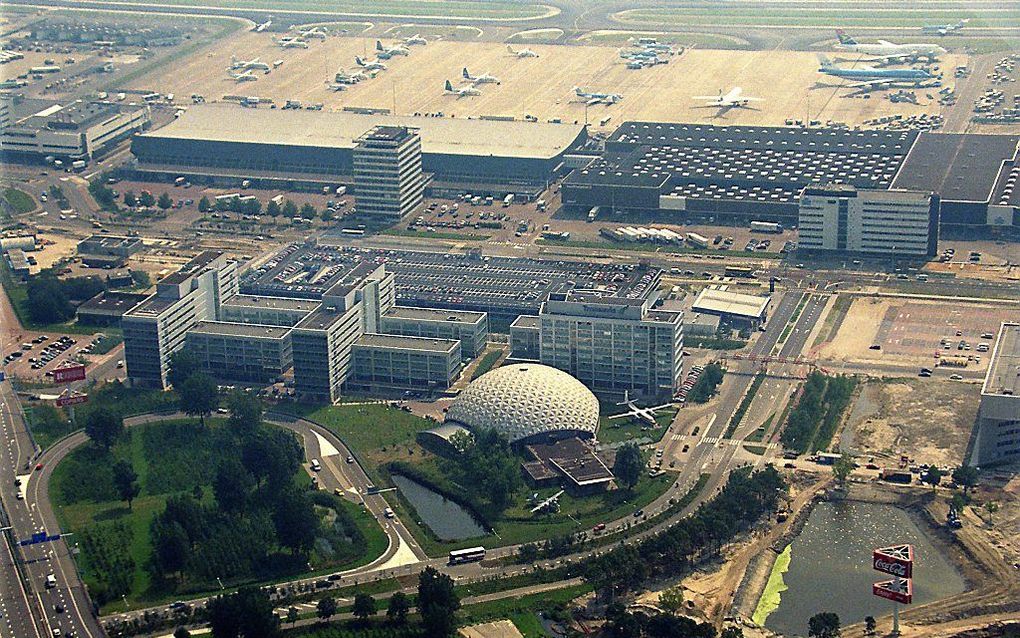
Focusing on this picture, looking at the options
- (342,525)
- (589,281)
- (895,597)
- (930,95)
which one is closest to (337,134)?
(589,281)

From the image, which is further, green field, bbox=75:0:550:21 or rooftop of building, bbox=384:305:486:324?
green field, bbox=75:0:550:21

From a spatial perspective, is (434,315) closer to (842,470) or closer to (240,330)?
(240,330)

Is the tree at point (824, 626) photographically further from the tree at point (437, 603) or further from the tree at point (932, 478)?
the tree at point (932, 478)

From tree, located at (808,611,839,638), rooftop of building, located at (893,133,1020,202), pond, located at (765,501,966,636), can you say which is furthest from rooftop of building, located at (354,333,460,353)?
rooftop of building, located at (893,133,1020,202)

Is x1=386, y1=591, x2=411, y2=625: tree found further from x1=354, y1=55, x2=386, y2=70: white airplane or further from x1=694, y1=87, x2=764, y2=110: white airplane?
x1=354, y1=55, x2=386, y2=70: white airplane

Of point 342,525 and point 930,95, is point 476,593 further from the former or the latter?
point 930,95

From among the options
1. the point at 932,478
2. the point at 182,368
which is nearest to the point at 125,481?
the point at 182,368
